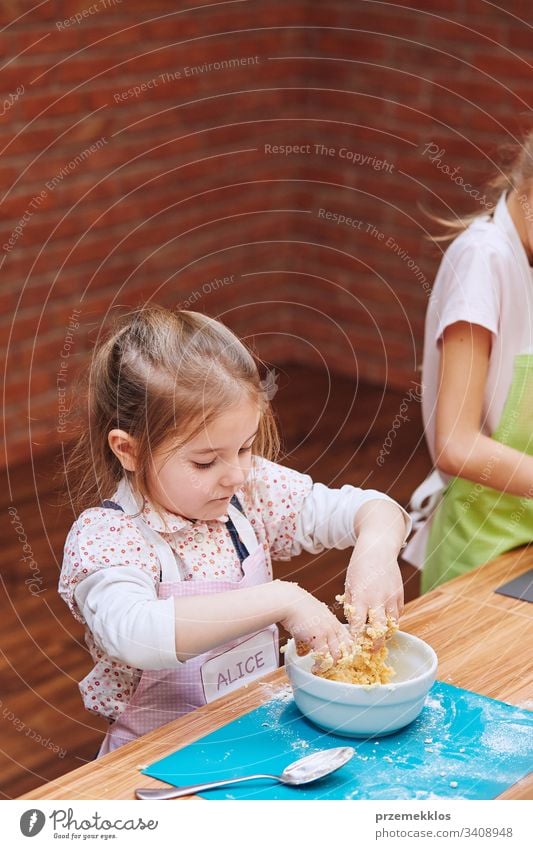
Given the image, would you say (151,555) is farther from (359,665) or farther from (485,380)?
(485,380)

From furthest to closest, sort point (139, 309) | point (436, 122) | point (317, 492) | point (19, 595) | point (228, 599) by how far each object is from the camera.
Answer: point (436, 122) < point (19, 595) < point (317, 492) < point (139, 309) < point (228, 599)

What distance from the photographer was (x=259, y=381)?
1.04m

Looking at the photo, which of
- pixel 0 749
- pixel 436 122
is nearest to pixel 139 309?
pixel 0 749

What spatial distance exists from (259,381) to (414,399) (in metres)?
2.24

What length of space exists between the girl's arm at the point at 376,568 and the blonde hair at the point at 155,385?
162mm

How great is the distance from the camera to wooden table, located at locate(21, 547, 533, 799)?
33.2 inches

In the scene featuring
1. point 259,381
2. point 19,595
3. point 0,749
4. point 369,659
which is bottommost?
point 0,749

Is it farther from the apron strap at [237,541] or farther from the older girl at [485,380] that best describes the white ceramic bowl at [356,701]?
the older girl at [485,380]

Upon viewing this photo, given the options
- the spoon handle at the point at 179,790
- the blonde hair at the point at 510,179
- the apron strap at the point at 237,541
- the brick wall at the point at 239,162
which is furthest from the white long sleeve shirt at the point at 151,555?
the brick wall at the point at 239,162

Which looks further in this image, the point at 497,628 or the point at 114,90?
the point at 114,90

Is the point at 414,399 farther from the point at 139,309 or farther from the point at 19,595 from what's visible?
Result: the point at 139,309

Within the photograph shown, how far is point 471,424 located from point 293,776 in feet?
2.06

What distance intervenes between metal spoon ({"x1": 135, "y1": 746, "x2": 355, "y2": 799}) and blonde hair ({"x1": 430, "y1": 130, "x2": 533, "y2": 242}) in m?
0.64

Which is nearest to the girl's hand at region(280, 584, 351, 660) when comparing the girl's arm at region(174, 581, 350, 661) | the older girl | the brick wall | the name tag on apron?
the girl's arm at region(174, 581, 350, 661)
